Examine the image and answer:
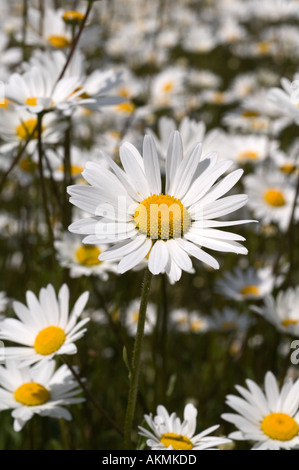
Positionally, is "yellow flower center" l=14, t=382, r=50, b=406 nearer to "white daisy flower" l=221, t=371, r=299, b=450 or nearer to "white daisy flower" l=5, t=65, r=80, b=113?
"white daisy flower" l=221, t=371, r=299, b=450

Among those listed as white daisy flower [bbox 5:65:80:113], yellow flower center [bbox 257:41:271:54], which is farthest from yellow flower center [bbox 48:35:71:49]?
yellow flower center [bbox 257:41:271:54]

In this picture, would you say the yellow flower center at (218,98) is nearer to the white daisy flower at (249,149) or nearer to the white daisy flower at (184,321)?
the white daisy flower at (249,149)

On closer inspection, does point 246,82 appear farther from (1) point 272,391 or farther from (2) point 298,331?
(1) point 272,391

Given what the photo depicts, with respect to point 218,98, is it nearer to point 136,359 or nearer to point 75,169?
point 75,169

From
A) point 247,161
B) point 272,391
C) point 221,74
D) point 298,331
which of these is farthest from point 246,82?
point 272,391

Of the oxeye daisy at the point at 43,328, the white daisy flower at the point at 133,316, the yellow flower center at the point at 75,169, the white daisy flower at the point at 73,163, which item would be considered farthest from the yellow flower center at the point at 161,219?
the white daisy flower at the point at 133,316
